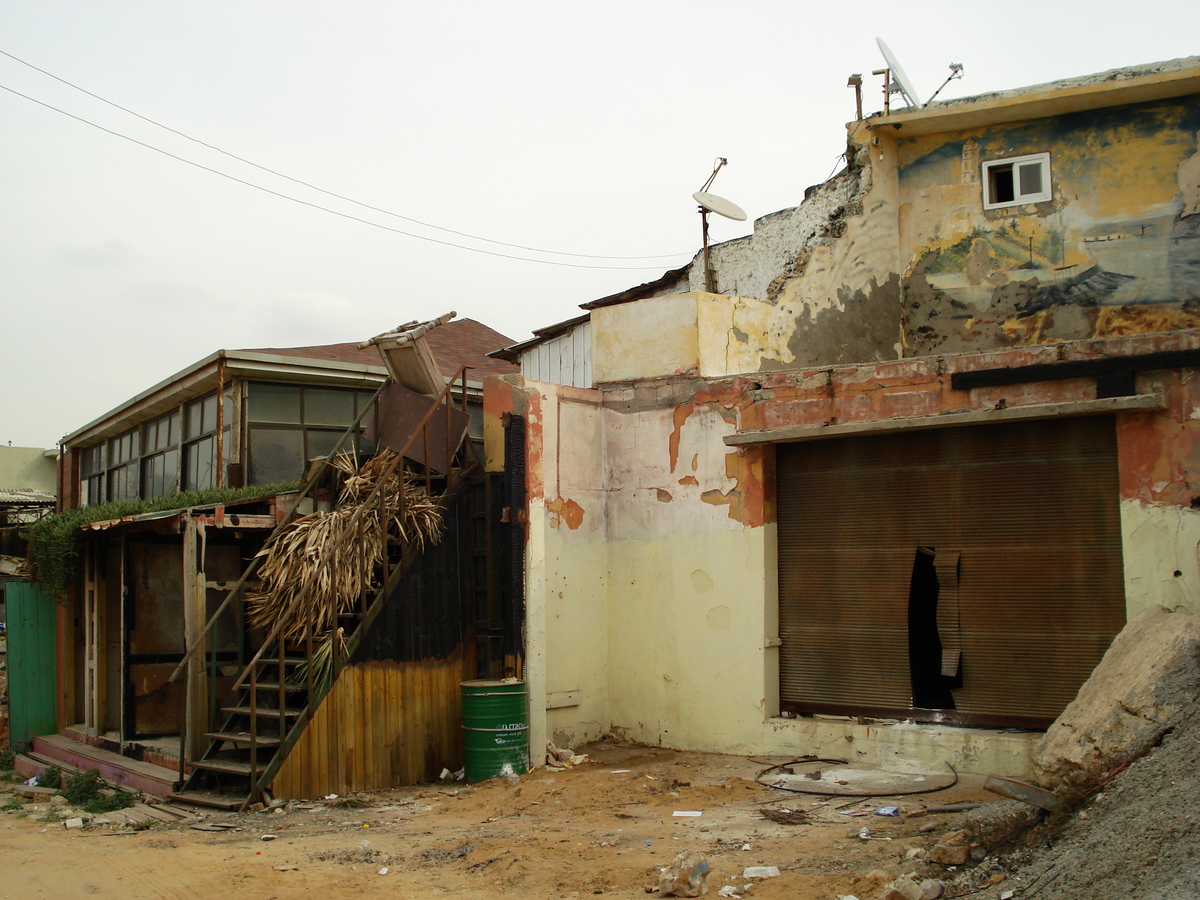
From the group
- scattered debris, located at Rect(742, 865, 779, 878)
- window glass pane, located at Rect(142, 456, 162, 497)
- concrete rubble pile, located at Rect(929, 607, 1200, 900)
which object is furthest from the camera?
window glass pane, located at Rect(142, 456, 162, 497)

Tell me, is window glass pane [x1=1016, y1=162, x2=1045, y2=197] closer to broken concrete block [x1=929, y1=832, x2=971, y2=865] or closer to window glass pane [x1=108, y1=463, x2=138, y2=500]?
broken concrete block [x1=929, y1=832, x2=971, y2=865]

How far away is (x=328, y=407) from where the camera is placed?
1278 centimetres

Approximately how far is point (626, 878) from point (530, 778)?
310 centimetres

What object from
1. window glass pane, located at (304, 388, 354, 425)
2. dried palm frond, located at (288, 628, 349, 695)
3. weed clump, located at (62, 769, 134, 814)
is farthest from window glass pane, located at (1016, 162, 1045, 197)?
weed clump, located at (62, 769, 134, 814)

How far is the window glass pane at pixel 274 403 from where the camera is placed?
12.3m

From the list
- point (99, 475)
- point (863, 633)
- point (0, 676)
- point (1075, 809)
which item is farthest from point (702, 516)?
point (0, 676)

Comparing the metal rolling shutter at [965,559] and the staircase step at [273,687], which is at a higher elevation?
the metal rolling shutter at [965,559]

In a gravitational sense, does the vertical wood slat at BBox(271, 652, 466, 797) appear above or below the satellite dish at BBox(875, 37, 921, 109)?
below

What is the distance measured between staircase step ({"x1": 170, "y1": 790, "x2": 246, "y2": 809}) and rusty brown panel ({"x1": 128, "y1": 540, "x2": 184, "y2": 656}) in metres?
3.62

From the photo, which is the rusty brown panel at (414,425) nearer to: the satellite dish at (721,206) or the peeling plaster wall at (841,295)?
the peeling plaster wall at (841,295)

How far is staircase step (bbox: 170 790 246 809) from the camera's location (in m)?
8.30

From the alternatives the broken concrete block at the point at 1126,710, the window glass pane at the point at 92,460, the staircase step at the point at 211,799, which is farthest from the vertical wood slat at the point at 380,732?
the window glass pane at the point at 92,460

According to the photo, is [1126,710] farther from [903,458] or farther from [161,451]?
[161,451]

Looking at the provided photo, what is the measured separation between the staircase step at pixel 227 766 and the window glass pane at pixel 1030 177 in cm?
1016
